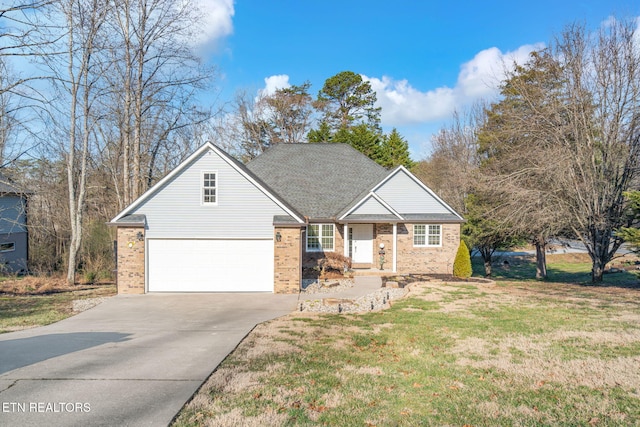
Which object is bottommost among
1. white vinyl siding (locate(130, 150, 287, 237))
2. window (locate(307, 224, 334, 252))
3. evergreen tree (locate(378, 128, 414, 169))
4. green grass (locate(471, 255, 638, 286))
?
green grass (locate(471, 255, 638, 286))

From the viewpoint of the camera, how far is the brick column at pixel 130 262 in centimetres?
1433

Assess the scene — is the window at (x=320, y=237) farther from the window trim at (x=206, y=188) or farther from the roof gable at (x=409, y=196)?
the window trim at (x=206, y=188)

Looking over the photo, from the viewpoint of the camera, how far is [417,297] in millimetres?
13633

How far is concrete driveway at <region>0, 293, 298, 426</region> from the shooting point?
5031 mm

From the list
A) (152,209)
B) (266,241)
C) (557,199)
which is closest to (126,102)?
(152,209)

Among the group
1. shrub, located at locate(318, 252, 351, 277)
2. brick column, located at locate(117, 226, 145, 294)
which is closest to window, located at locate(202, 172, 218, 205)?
brick column, located at locate(117, 226, 145, 294)

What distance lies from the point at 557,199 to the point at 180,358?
59.3ft

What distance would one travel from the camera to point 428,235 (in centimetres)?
2019

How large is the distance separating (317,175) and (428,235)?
289 inches

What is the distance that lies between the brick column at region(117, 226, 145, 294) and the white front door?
10238 millimetres

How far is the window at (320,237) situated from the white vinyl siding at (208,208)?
5255mm

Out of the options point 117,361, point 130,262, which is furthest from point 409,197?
point 117,361

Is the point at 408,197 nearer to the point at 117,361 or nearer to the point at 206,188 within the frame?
the point at 206,188

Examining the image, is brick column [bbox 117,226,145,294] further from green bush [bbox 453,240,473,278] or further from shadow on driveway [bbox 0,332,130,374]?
green bush [bbox 453,240,473,278]
